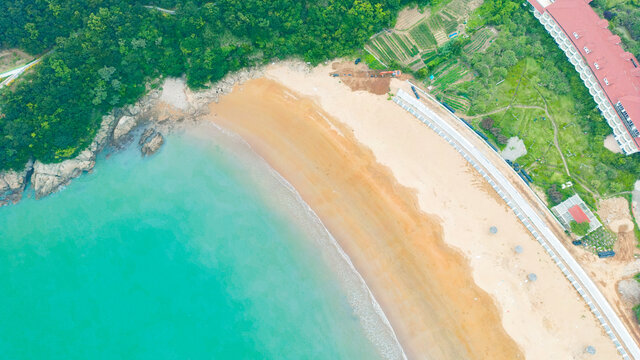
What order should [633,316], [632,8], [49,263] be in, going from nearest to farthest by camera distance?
[633,316], [49,263], [632,8]

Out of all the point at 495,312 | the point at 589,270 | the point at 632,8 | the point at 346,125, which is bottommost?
the point at 495,312

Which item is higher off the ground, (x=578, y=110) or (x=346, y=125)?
(x=578, y=110)

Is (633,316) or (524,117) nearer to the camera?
(633,316)

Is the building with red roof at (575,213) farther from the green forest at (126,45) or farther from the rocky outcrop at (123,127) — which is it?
the rocky outcrop at (123,127)

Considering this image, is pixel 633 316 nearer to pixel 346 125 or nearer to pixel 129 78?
pixel 346 125

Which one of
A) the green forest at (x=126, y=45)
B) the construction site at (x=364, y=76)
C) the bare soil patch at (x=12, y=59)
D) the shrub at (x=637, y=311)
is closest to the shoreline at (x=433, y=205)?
the construction site at (x=364, y=76)

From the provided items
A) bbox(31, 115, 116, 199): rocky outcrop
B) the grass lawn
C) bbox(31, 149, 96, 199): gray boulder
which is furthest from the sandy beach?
bbox(31, 149, 96, 199): gray boulder

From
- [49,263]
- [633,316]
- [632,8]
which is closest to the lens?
[633,316]

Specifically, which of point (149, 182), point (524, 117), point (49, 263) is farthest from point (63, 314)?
point (524, 117)
